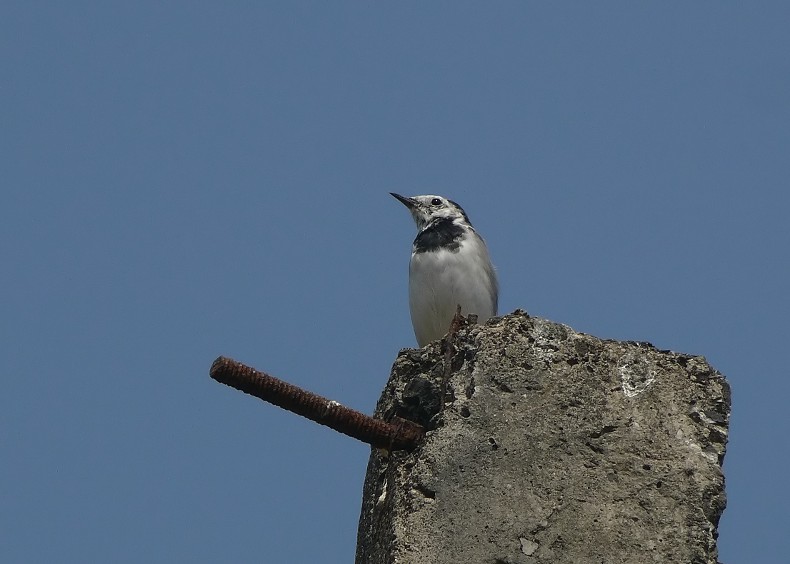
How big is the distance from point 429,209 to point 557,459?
24.6 ft

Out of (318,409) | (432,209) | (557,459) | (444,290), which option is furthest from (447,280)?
(557,459)

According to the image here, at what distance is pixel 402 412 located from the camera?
5199mm

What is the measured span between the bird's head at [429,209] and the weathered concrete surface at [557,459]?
269 inches

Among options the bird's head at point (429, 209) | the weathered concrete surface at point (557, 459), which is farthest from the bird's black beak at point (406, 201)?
the weathered concrete surface at point (557, 459)

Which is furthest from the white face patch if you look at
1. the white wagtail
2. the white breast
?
the white breast

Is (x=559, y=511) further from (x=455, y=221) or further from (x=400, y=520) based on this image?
(x=455, y=221)

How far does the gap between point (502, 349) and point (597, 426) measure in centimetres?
47

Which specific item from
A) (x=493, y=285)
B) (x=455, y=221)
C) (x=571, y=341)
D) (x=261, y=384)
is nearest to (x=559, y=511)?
(x=571, y=341)

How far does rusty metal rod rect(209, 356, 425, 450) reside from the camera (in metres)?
4.85

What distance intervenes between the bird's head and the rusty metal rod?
6.94m

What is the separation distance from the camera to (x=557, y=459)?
15.5 feet

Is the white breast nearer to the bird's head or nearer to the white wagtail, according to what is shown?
the white wagtail

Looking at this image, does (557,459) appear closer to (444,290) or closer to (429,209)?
(444,290)

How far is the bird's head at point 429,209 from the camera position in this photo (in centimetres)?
1194
